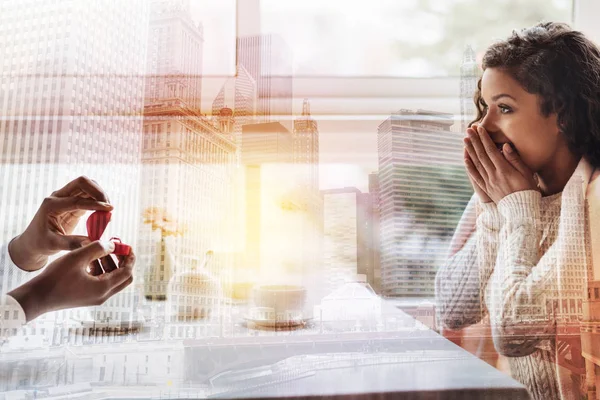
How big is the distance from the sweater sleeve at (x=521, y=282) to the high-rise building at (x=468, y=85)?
349 millimetres

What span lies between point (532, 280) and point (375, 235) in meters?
0.52

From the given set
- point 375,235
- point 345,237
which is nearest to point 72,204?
point 345,237

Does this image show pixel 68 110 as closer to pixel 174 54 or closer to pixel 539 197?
pixel 174 54

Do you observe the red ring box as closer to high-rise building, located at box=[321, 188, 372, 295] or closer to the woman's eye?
high-rise building, located at box=[321, 188, 372, 295]

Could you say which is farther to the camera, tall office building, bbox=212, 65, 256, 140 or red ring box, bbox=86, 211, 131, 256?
tall office building, bbox=212, 65, 256, 140

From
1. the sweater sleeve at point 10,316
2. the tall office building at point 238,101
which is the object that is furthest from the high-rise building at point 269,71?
the sweater sleeve at point 10,316

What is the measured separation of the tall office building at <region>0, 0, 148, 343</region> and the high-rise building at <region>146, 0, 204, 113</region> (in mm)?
70

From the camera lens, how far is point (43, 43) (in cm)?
155

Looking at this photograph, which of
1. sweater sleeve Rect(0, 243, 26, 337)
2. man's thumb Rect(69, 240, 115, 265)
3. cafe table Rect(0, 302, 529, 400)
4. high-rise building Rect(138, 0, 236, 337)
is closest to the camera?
man's thumb Rect(69, 240, 115, 265)

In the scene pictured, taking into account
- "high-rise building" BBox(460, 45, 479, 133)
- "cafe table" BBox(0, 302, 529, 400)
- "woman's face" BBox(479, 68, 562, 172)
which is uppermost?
"high-rise building" BBox(460, 45, 479, 133)

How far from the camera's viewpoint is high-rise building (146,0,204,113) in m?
1.62

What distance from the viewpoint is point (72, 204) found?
4.13ft

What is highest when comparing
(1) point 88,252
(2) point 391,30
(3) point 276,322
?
(2) point 391,30

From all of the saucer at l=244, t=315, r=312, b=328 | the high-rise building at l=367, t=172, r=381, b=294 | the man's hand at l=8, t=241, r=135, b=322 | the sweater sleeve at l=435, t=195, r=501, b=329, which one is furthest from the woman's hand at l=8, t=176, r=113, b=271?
the sweater sleeve at l=435, t=195, r=501, b=329
